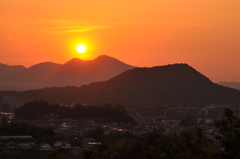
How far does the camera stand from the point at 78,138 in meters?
46.8

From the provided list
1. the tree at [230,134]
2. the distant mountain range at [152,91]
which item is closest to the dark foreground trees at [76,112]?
the distant mountain range at [152,91]

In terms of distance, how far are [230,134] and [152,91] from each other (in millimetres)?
103567

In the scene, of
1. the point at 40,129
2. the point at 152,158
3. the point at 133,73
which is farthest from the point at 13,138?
the point at 133,73

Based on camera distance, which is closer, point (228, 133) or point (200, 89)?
point (228, 133)

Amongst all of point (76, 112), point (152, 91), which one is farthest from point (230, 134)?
point (152, 91)

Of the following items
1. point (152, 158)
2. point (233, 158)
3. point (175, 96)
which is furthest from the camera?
point (175, 96)

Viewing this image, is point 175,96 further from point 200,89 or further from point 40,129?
point 40,129

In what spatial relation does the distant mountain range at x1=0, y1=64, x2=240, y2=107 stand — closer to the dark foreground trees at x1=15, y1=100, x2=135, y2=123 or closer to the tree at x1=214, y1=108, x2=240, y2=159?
the dark foreground trees at x1=15, y1=100, x2=135, y2=123

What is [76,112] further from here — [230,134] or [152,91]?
[230,134]

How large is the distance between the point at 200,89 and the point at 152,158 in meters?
107

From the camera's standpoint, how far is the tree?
17422 mm

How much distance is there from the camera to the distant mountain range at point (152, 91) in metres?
112

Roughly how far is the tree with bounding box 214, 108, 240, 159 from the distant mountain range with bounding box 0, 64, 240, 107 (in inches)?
3322

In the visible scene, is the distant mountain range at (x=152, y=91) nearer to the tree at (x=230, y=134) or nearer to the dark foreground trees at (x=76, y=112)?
the dark foreground trees at (x=76, y=112)
